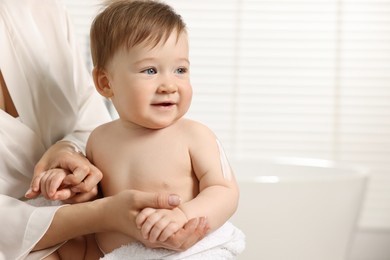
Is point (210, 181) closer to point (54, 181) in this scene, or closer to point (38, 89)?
point (54, 181)

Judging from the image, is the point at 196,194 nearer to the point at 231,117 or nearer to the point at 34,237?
the point at 34,237

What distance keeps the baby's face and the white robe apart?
30 centimetres

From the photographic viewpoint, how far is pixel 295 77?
3.40 m

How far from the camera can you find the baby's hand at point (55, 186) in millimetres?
1252

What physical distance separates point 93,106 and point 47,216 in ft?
1.54

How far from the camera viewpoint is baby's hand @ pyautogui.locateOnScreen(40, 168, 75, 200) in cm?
125

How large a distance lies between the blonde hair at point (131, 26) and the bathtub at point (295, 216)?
26.3 inches

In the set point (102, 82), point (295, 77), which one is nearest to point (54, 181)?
point (102, 82)

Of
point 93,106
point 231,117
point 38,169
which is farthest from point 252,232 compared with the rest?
point 231,117

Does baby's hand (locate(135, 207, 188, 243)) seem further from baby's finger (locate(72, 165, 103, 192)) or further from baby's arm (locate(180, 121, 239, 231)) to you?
baby's finger (locate(72, 165, 103, 192))

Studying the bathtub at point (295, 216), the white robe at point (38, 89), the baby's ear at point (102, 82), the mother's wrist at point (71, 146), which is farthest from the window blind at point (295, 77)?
the baby's ear at point (102, 82)

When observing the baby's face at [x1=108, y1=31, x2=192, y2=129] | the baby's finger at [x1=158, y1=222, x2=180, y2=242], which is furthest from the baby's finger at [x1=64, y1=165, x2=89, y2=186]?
the baby's finger at [x1=158, y1=222, x2=180, y2=242]

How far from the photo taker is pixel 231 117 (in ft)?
11.2

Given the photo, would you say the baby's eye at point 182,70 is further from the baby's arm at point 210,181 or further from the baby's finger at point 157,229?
the baby's finger at point 157,229
